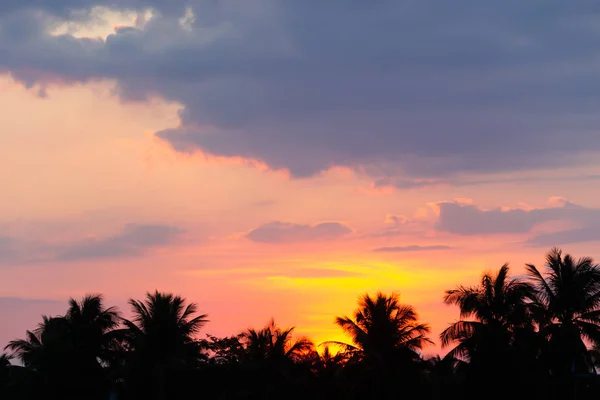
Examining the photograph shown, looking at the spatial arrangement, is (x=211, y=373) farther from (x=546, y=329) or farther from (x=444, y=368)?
(x=546, y=329)

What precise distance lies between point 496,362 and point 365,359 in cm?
902

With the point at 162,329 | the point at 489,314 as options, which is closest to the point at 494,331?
the point at 489,314

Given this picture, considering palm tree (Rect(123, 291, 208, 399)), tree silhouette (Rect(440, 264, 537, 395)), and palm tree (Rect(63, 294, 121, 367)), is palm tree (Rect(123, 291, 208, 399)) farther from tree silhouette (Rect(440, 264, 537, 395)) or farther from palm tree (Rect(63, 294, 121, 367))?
tree silhouette (Rect(440, 264, 537, 395))

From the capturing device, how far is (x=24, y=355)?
62.5 metres

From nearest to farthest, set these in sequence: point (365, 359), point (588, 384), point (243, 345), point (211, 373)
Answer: point (588, 384)
point (365, 359)
point (211, 373)
point (243, 345)

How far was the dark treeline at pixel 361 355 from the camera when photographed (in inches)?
1973

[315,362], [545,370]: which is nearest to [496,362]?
[545,370]

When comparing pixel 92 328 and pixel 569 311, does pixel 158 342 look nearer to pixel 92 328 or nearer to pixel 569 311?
pixel 92 328

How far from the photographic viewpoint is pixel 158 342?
190 ft

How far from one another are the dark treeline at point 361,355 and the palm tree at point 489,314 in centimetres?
6

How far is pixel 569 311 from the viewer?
51250 mm

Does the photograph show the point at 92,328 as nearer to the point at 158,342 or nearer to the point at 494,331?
the point at 158,342

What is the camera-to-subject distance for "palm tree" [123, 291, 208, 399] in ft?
187

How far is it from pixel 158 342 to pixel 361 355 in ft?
44.1
